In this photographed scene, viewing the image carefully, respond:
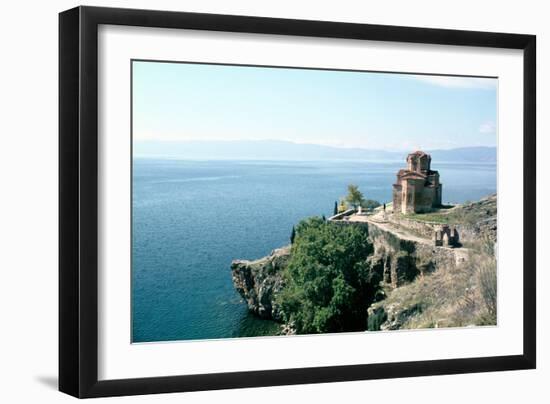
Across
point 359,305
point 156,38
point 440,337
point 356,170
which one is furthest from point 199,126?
point 440,337

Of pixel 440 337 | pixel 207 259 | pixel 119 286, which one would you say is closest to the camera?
pixel 119 286

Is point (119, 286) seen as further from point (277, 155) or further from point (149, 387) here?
point (277, 155)

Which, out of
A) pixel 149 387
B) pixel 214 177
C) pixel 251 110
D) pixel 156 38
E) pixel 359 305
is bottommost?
pixel 149 387

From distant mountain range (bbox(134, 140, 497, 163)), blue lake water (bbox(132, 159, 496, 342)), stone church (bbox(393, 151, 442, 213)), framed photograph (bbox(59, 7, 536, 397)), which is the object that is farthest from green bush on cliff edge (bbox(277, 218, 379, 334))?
distant mountain range (bbox(134, 140, 497, 163))

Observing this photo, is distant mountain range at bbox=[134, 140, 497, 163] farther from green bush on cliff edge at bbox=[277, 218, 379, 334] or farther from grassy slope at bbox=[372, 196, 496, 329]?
green bush on cliff edge at bbox=[277, 218, 379, 334]

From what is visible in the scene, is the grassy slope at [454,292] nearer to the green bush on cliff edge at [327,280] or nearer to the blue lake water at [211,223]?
the green bush on cliff edge at [327,280]

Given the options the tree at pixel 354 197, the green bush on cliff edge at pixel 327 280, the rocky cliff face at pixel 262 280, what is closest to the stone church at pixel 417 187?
the tree at pixel 354 197

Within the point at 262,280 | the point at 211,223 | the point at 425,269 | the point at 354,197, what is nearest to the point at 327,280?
the point at 262,280

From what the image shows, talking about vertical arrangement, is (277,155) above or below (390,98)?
below
